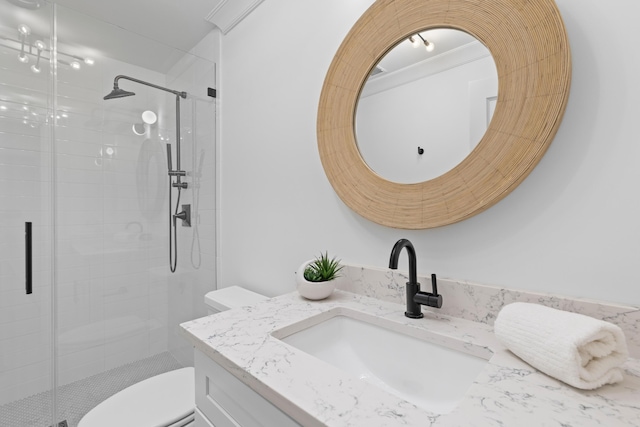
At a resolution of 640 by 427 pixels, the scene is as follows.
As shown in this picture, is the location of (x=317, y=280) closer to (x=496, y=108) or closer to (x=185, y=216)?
(x=496, y=108)

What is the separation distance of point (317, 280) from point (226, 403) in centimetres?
45

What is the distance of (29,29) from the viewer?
144 cm

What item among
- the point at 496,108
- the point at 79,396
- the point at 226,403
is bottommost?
the point at 79,396

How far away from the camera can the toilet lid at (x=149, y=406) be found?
109 cm

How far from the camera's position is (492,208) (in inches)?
33.4

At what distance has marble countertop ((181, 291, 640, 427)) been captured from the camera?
47 centimetres

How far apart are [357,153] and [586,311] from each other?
779 millimetres

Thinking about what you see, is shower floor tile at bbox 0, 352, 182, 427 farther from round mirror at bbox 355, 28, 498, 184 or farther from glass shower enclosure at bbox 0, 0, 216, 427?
round mirror at bbox 355, 28, 498, 184

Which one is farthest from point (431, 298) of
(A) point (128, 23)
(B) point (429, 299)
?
(A) point (128, 23)

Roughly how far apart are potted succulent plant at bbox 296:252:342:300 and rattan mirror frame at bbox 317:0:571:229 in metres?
0.24

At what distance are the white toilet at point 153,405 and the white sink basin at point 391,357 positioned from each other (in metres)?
0.57

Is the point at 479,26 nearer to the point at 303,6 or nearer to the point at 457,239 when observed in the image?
the point at 457,239

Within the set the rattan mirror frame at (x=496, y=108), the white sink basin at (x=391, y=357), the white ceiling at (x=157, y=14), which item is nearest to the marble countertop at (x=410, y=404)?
the white sink basin at (x=391, y=357)

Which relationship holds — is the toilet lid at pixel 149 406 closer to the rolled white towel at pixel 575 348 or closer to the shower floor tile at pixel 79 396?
the shower floor tile at pixel 79 396
